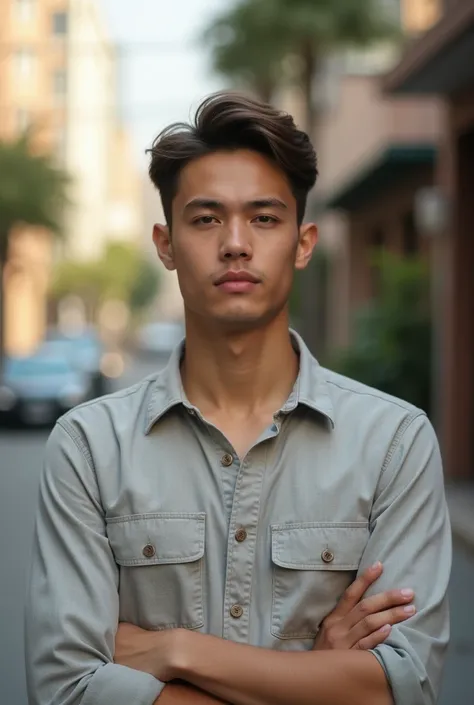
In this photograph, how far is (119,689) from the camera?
7.53 ft

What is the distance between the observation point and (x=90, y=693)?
230cm

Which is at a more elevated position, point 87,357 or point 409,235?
point 409,235

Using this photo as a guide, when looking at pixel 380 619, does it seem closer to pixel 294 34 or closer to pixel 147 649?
pixel 147 649

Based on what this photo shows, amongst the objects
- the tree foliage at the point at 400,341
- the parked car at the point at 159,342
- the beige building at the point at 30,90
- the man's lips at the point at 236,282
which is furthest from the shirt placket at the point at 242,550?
the parked car at the point at 159,342

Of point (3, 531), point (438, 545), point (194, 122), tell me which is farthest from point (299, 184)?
point (3, 531)

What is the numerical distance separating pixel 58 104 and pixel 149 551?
102m

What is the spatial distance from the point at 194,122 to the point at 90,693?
109 centimetres

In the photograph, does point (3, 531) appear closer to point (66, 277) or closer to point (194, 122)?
point (194, 122)

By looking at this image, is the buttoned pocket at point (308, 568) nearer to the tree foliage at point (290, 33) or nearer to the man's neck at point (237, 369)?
the man's neck at point (237, 369)

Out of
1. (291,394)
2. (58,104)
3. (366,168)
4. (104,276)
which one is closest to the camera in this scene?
(291,394)

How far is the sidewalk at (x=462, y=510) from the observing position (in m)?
10.5

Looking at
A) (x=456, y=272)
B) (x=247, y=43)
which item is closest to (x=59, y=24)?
(x=247, y=43)

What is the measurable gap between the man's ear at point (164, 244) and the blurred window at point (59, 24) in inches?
3881

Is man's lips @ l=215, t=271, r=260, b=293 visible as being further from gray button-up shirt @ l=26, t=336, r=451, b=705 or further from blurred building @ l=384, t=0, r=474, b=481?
blurred building @ l=384, t=0, r=474, b=481
